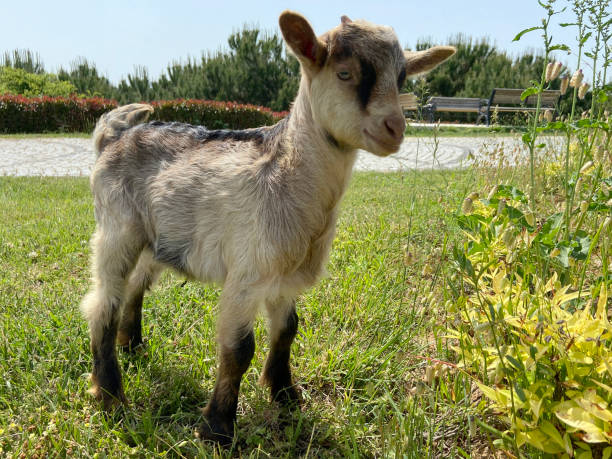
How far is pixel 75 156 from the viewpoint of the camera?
11.3m

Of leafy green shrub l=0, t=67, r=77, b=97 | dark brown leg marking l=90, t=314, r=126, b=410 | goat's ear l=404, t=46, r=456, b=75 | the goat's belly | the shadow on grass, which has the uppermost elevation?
leafy green shrub l=0, t=67, r=77, b=97

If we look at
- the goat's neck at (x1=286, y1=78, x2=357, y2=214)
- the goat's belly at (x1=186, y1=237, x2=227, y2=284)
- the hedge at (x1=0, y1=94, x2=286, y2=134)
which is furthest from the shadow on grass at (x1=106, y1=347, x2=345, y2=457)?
the hedge at (x1=0, y1=94, x2=286, y2=134)

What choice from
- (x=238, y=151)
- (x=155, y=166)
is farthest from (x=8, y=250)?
(x=238, y=151)

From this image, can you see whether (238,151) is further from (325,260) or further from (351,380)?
Answer: (351,380)

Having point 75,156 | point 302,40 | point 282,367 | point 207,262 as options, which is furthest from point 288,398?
point 75,156

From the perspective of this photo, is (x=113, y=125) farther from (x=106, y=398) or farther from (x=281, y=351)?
(x=281, y=351)

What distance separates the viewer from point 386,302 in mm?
3107

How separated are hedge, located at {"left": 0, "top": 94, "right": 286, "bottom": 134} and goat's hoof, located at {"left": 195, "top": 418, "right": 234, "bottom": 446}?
49.3 ft

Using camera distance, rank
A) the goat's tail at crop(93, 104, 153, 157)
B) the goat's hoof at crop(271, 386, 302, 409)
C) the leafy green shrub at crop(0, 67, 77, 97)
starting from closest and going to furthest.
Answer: the goat's hoof at crop(271, 386, 302, 409) < the goat's tail at crop(93, 104, 153, 157) < the leafy green shrub at crop(0, 67, 77, 97)

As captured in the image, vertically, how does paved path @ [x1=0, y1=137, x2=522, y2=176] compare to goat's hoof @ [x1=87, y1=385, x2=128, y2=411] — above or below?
above

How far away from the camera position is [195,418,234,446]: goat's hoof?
2207 mm

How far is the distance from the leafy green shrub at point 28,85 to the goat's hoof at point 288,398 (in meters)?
23.7

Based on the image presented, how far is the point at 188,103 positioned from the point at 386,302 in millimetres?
14979

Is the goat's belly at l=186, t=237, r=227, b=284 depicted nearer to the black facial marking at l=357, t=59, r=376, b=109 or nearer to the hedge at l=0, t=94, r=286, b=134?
the black facial marking at l=357, t=59, r=376, b=109
